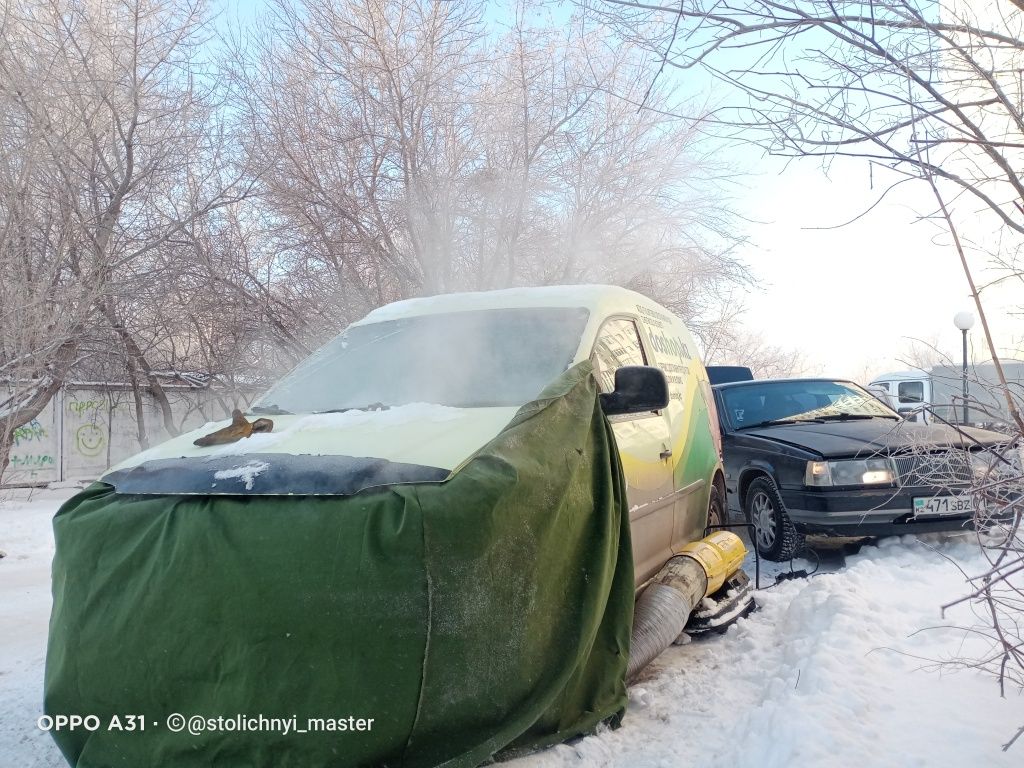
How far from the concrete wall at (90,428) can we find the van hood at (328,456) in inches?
469

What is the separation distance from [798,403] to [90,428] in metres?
13.8

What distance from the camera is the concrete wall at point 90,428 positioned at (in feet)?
47.3

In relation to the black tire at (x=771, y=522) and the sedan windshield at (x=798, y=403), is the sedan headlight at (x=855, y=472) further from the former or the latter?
the sedan windshield at (x=798, y=403)

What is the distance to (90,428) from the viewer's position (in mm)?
15523

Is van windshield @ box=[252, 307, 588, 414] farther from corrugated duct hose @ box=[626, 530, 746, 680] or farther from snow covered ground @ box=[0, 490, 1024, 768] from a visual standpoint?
snow covered ground @ box=[0, 490, 1024, 768]

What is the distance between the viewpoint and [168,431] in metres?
15.8

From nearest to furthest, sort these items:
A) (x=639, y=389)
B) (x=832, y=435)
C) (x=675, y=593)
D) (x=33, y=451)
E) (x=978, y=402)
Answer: (x=978, y=402), (x=639, y=389), (x=675, y=593), (x=832, y=435), (x=33, y=451)

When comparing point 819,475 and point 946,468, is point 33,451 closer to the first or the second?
point 819,475

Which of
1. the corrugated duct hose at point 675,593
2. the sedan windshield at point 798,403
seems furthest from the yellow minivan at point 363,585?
the sedan windshield at point 798,403

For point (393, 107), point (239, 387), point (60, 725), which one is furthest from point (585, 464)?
point (239, 387)

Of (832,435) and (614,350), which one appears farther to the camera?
(832,435)

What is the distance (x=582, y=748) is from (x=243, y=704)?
1221 mm

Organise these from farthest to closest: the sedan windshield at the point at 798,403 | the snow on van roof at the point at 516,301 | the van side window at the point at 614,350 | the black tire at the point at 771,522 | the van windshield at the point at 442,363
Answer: the sedan windshield at the point at 798,403
the black tire at the point at 771,522
the snow on van roof at the point at 516,301
the van side window at the point at 614,350
the van windshield at the point at 442,363

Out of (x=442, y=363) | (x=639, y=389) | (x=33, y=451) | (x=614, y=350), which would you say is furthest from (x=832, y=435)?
(x=33, y=451)
